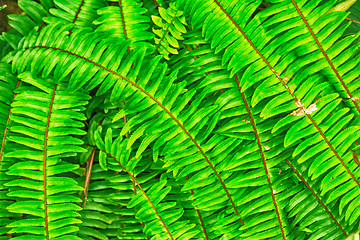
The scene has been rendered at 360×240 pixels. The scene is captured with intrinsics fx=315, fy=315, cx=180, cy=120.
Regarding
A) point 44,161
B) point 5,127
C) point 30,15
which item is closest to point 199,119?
point 44,161

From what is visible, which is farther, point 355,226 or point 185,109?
point 185,109

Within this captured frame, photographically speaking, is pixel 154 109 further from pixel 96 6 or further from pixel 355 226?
pixel 355 226

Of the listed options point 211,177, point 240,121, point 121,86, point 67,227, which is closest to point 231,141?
point 240,121

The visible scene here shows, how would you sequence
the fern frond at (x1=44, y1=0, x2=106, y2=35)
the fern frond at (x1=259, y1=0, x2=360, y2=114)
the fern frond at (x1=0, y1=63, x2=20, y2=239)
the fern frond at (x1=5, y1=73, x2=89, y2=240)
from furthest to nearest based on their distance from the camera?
the fern frond at (x1=44, y1=0, x2=106, y2=35)
the fern frond at (x1=0, y1=63, x2=20, y2=239)
the fern frond at (x1=5, y1=73, x2=89, y2=240)
the fern frond at (x1=259, y1=0, x2=360, y2=114)

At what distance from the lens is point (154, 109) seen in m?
1.76

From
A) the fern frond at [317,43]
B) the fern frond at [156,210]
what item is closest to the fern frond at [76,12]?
the fern frond at [156,210]

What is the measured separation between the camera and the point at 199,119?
1748 millimetres

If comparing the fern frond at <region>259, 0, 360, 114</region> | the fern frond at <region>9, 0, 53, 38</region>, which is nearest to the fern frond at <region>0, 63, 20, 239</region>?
the fern frond at <region>9, 0, 53, 38</region>

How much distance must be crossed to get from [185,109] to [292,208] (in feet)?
2.76

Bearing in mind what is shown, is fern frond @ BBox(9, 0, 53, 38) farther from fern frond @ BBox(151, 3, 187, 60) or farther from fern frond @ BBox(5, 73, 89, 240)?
fern frond @ BBox(151, 3, 187, 60)

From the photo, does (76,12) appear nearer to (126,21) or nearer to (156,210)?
(126,21)

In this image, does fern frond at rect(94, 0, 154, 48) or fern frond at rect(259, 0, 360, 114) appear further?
fern frond at rect(94, 0, 154, 48)

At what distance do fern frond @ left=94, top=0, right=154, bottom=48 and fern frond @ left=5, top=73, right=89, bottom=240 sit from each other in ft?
1.46

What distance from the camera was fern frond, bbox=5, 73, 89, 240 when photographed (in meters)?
1.82
